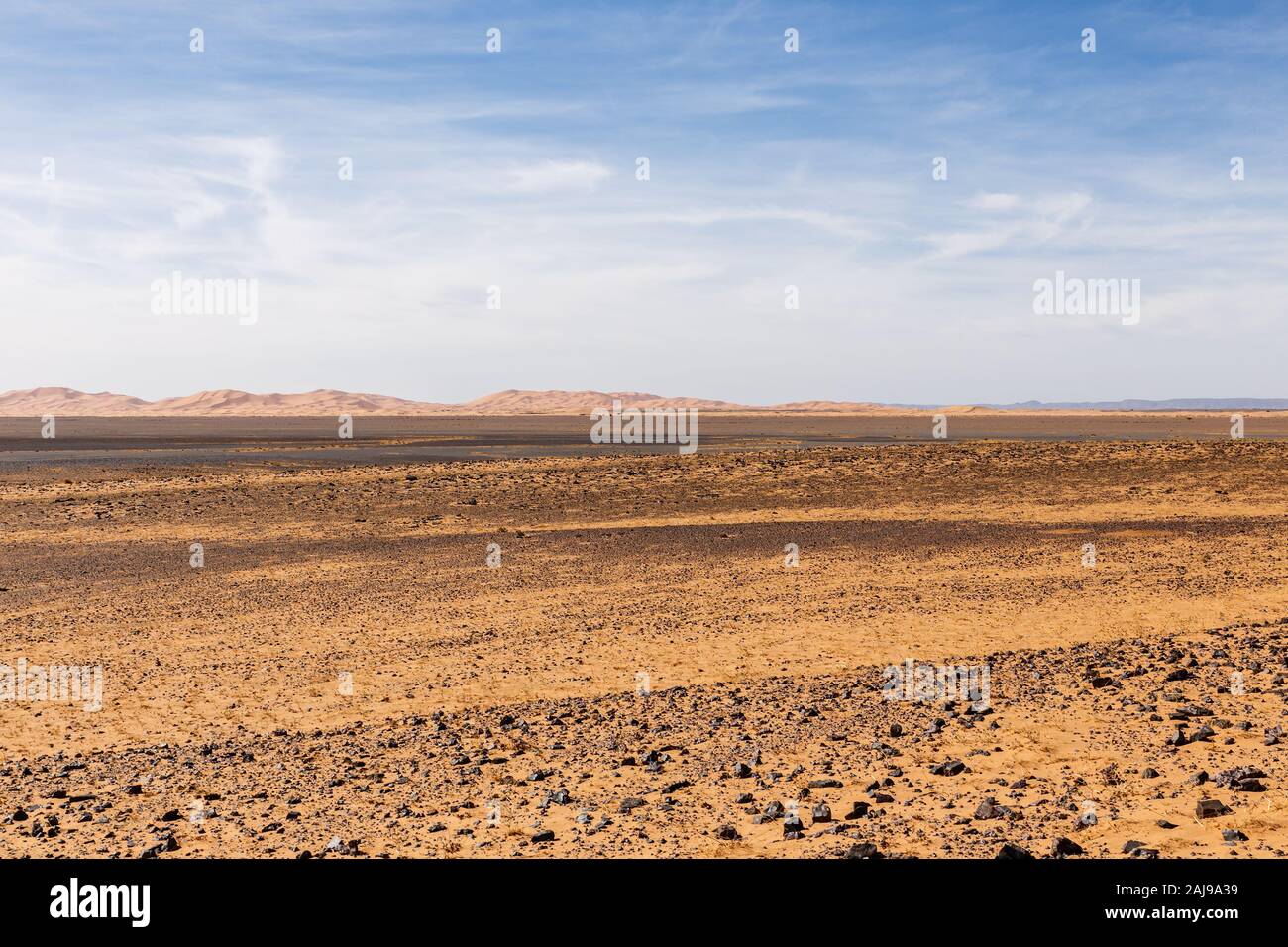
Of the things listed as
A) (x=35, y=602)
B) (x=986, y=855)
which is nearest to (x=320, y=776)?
(x=986, y=855)

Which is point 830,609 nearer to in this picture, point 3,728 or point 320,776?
point 320,776

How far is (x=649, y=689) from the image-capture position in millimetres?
10727

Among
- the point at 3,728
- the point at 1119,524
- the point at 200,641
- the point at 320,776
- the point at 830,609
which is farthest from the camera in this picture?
the point at 1119,524

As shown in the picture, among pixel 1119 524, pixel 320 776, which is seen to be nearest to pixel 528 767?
pixel 320 776

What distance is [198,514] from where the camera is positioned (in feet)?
95.2

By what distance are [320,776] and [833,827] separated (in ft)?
13.9

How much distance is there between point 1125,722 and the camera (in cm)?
871

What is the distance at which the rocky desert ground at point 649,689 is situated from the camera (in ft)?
22.4

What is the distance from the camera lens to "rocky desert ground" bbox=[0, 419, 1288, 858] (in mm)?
6816

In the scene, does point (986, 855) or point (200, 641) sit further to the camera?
point (200, 641)

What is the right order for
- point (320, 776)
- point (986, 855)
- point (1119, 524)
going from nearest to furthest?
point (986, 855) → point (320, 776) → point (1119, 524)

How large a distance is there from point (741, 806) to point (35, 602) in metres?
14.7

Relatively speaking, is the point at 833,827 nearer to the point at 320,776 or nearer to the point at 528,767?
the point at 528,767
